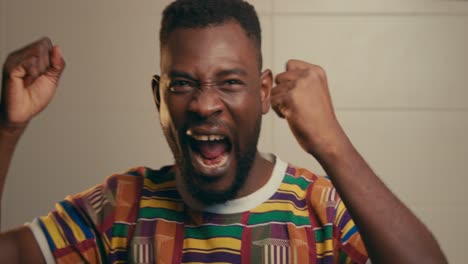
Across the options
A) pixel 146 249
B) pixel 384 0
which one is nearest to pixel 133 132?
pixel 384 0

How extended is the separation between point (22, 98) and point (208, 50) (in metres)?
0.37

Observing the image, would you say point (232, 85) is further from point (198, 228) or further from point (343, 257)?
point (343, 257)

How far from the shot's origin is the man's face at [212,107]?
3.96ft

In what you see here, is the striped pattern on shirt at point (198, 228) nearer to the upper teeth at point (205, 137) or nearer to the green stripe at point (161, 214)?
the green stripe at point (161, 214)

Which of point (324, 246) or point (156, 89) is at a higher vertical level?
point (156, 89)

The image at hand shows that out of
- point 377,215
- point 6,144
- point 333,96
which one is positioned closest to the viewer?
point 377,215

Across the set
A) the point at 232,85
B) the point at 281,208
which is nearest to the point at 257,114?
the point at 232,85

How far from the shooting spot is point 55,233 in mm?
1251

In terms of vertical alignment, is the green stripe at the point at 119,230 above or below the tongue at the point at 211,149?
below

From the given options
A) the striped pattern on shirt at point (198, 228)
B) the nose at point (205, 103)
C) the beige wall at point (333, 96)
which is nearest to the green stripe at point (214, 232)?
the striped pattern on shirt at point (198, 228)

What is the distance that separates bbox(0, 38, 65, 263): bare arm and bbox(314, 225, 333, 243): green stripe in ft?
1.82

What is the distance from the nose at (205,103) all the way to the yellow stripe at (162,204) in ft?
0.73

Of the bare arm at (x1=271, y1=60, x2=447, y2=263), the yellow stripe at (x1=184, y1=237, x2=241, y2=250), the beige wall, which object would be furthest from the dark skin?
the beige wall

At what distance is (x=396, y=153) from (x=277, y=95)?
161 cm
